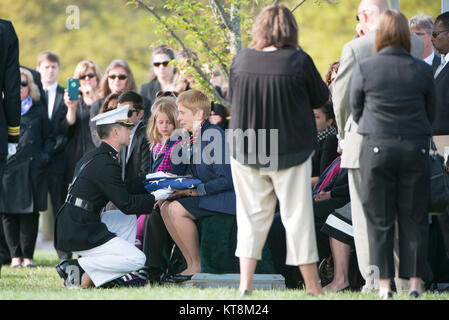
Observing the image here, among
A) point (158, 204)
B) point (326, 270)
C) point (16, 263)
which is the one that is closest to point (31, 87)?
point (16, 263)

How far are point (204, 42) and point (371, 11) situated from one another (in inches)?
126

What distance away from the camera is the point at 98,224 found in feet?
24.1

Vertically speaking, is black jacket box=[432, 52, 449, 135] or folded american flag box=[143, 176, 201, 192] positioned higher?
black jacket box=[432, 52, 449, 135]

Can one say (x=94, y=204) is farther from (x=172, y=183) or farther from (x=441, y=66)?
(x=441, y=66)

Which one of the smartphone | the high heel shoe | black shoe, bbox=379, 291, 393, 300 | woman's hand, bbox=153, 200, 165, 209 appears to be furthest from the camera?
the smartphone

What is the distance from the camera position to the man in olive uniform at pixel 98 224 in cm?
726

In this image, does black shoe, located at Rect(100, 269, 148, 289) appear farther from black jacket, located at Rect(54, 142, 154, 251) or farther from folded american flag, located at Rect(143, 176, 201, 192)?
folded american flag, located at Rect(143, 176, 201, 192)

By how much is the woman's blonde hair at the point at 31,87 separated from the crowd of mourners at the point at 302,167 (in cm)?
160

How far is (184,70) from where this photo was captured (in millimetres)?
9789

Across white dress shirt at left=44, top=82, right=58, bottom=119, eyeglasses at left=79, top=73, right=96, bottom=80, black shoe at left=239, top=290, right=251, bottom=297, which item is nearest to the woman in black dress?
white dress shirt at left=44, top=82, right=58, bottom=119

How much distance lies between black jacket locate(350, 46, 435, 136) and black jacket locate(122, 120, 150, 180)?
312 centimetres

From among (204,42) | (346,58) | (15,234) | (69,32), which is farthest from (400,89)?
(69,32)

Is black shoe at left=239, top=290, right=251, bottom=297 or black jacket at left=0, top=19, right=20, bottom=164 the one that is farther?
black jacket at left=0, top=19, right=20, bottom=164

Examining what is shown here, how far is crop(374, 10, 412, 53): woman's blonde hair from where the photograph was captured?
6.05 metres
